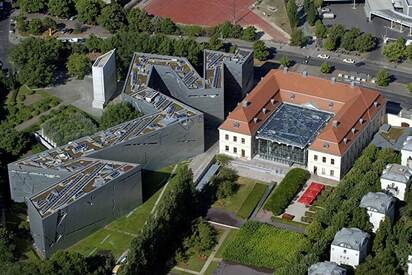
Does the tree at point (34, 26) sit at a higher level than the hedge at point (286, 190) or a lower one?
higher

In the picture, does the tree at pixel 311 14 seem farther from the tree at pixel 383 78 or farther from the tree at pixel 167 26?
the tree at pixel 167 26

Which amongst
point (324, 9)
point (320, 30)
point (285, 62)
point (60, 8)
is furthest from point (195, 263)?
point (324, 9)

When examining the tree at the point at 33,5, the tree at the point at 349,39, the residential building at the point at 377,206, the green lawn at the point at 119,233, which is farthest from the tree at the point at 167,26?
the residential building at the point at 377,206

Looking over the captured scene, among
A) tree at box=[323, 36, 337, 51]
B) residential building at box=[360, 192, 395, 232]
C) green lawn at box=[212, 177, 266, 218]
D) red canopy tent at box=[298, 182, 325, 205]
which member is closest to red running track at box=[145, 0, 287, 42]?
tree at box=[323, 36, 337, 51]

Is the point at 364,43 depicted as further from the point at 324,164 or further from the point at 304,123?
the point at 324,164

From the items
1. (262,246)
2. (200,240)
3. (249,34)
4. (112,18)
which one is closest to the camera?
(262,246)

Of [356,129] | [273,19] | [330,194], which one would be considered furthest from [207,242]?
[273,19]
